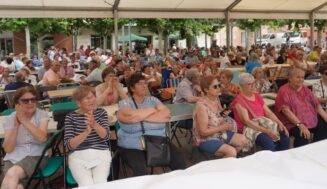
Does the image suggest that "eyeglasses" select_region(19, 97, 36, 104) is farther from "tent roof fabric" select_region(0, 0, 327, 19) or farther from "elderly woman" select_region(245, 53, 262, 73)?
"tent roof fabric" select_region(0, 0, 327, 19)

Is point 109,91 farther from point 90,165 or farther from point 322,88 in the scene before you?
point 322,88

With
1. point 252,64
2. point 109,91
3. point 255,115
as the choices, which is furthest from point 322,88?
point 252,64

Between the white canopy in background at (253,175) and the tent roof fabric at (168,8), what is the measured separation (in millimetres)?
8848

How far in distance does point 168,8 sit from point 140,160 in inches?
325

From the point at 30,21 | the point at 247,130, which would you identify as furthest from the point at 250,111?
the point at 30,21

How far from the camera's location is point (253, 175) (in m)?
1.65

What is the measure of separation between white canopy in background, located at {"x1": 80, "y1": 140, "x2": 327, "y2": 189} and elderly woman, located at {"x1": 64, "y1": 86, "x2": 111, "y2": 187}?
70.4 inches

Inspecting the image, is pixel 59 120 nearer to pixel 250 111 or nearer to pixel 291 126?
pixel 250 111

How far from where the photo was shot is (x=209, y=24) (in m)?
25.2

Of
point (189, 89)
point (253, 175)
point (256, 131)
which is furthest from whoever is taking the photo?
point (189, 89)

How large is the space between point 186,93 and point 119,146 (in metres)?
1.91

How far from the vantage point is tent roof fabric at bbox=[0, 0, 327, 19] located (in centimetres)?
1027

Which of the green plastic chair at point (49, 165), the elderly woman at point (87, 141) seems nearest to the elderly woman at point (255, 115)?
the elderly woman at point (87, 141)

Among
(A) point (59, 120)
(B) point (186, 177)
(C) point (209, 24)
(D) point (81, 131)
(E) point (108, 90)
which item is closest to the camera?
(B) point (186, 177)
